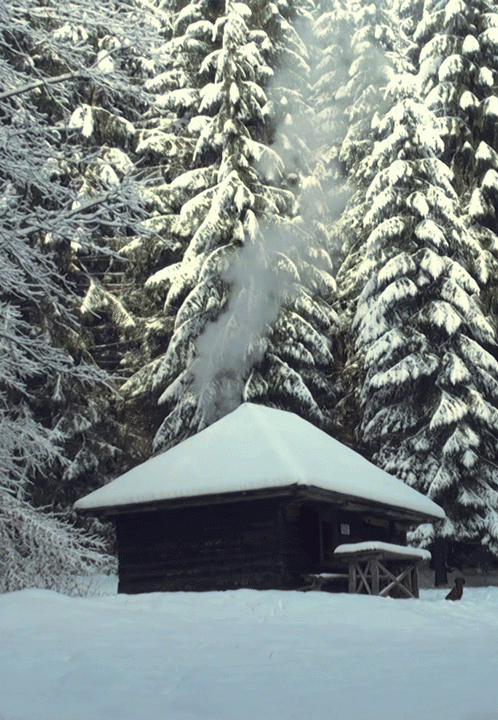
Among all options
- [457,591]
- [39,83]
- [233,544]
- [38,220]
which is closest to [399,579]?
[457,591]

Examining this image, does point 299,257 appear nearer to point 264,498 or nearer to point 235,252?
point 235,252

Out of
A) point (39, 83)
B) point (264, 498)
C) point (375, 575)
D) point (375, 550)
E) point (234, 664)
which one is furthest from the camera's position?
point (264, 498)

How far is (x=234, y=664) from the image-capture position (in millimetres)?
7777

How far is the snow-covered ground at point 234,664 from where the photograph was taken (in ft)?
20.5

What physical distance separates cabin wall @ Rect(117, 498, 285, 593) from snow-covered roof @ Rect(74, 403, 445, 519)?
0.77 metres

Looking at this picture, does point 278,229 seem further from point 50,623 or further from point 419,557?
point 50,623

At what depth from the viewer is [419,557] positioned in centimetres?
1811

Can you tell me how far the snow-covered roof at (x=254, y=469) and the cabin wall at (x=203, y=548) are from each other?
77 centimetres

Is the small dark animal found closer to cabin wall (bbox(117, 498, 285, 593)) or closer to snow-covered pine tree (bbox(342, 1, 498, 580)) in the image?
cabin wall (bbox(117, 498, 285, 593))

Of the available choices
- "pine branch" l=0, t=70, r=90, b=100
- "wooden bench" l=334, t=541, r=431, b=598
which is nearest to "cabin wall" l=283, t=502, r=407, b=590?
"wooden bench" l=334, t=541, r=431, b=598

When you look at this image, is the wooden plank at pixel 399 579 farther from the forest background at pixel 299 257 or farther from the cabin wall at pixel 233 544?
the forest background at pixel 299 257

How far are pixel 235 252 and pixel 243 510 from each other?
445 inches

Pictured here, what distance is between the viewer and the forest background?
2577 cm

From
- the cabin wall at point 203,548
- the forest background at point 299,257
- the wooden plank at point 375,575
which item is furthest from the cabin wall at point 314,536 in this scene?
the forest background at point 299,257
